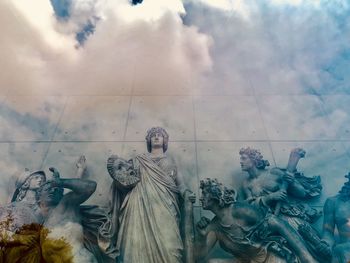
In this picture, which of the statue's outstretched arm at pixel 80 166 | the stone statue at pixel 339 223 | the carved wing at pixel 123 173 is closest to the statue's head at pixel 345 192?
the stone statue at pixel 339 223

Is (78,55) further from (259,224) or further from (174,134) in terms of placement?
(259,224)

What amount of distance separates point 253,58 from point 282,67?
2.94 feet

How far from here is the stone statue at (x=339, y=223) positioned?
7412mm

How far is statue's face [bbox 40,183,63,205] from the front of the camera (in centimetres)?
803

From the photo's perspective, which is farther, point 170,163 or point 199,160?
point 199,160

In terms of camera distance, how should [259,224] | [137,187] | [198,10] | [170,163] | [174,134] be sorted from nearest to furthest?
[259,224] → [137,187] → [170,163] → [174,134] → [198,10]

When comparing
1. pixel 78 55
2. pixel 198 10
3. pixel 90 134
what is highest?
pixel 198 10

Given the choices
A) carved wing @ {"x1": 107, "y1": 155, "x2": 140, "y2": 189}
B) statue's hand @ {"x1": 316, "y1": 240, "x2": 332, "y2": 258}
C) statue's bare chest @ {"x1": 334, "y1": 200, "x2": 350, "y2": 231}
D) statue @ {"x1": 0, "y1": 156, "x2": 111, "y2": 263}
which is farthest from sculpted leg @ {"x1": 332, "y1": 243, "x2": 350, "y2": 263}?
statue @ {"x1": 0, "y1": 156, "x2": 111, "y2": 263}

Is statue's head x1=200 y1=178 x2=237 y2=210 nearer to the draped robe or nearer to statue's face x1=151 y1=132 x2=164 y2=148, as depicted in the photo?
the draped robe

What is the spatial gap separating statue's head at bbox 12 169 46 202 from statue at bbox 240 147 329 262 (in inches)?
150

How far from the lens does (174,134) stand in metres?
10.8

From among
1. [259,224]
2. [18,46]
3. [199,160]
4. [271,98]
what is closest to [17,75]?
[18,46]

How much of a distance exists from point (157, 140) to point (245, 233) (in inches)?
119

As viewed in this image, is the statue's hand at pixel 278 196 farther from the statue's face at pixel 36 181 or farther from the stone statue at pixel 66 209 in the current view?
the statue's face at pixel 36 181
